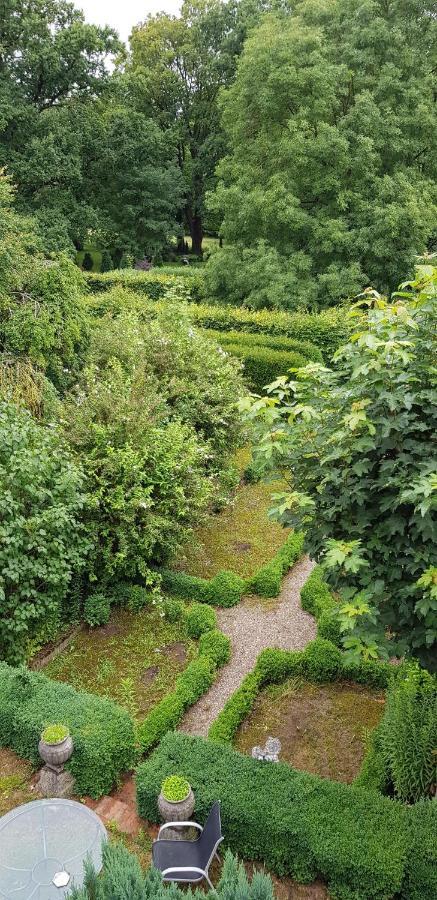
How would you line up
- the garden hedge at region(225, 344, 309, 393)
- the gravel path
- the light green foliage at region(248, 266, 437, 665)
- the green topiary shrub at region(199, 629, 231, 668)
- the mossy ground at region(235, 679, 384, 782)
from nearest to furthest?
the light green foliage at region(248, 266, 437, 665) < the mossy ground at region(235, 679, 384, 782) < the gravel path < the green topiary shrub at region(199, 629, 231, 668) < the garden hedge at region(225, 344, 309, 393)

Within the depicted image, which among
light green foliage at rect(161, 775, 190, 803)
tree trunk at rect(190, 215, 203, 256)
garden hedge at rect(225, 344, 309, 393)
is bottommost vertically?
light green foliage at rect(161, 775, 190, 803)

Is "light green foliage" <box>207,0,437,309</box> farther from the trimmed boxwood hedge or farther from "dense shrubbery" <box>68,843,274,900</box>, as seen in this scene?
"dense shrubbery" <box>68,843,274,900</box>

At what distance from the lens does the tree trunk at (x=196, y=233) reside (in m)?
37.5

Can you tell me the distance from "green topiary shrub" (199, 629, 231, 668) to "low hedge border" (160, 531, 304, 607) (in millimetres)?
857

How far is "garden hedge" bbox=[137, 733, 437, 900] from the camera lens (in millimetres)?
4730

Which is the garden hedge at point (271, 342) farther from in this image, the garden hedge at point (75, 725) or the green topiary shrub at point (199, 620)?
the garden hedge at point (75, 725)

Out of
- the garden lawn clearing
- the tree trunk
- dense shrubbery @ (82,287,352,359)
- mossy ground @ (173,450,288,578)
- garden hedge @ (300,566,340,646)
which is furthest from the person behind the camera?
the tree trunk

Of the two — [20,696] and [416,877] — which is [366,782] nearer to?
[416,877]

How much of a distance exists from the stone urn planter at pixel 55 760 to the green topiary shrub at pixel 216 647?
7.12 feet

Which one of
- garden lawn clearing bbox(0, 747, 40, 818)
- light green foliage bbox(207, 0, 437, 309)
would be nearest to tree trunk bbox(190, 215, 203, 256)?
light green foliage bbox(207, 0, 437, 309)

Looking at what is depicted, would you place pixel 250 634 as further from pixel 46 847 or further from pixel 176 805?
pixel 46 847

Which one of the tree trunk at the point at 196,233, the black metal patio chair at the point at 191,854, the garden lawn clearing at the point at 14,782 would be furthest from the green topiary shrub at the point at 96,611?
the tree trunk at the point at 196,233

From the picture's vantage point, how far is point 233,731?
655 cm

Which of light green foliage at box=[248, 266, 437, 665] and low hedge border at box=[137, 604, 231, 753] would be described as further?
low hedge border at box=[137, 604, 231, 753]
